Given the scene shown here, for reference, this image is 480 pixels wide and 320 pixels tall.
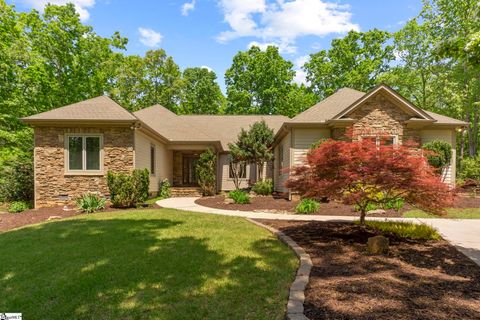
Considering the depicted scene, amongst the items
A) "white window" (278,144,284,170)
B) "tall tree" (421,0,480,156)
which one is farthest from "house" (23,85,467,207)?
"tall tree" (421,0,480,156)

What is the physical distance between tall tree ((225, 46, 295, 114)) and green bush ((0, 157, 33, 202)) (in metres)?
25.0

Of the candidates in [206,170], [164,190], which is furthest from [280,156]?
[164,190]

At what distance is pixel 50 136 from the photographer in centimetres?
1182

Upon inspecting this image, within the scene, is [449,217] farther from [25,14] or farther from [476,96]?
[25,14]

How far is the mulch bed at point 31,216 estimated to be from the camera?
8602 mm

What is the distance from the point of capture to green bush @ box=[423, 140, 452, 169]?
12555 millimetres

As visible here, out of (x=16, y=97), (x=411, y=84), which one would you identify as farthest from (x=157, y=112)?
(x=411, y=84)

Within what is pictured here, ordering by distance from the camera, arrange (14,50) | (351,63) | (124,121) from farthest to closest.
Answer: (351,63), (14,50), (124,121)

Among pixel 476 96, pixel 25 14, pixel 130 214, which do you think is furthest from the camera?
pixel 476 96

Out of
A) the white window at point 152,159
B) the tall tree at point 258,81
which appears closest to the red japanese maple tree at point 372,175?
the white window at point 152,159

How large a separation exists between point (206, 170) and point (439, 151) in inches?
451

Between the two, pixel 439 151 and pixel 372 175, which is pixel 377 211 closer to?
pixel 372 175

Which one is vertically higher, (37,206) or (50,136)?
(50,136)

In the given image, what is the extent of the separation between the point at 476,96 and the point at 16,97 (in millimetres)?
33979
